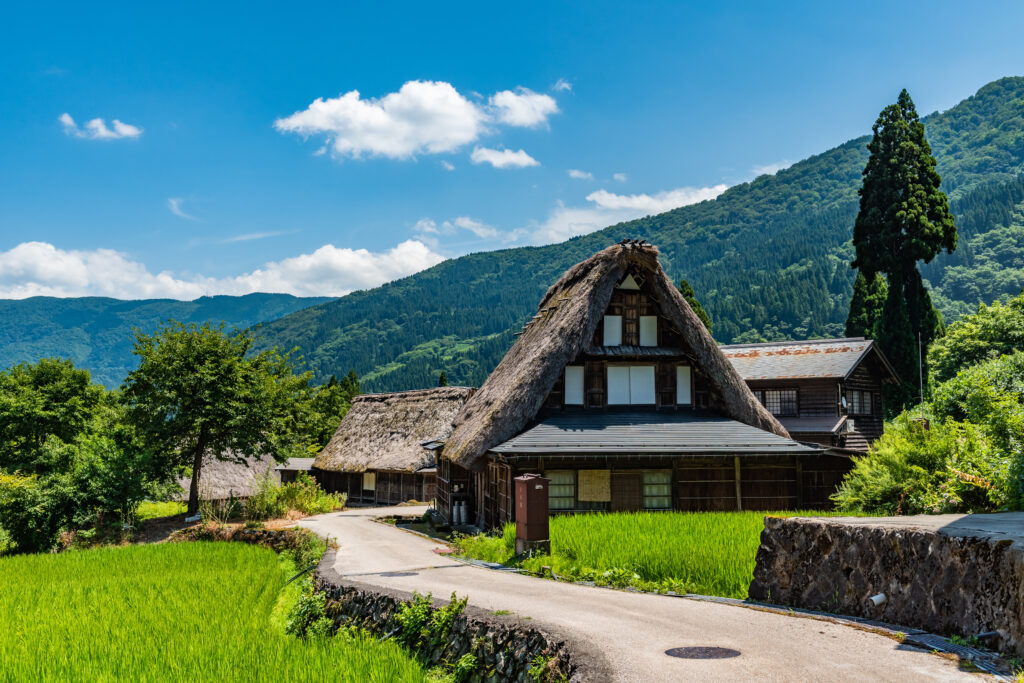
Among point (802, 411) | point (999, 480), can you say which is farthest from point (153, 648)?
point (802, 411)

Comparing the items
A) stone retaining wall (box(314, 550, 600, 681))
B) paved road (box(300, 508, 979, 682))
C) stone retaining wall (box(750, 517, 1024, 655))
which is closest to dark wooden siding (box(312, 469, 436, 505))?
paved road (box(300, 508, 979, 682))

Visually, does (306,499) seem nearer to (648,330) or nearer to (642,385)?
(642,385)

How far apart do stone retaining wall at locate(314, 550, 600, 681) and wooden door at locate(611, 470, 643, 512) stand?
9.42 metres

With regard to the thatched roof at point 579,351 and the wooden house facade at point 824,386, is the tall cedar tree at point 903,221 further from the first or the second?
the thatched roof at point 579,351

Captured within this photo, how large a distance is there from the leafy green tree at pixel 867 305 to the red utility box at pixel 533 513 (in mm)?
33704

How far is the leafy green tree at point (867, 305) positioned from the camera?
1682 inches

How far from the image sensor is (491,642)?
7.66 m

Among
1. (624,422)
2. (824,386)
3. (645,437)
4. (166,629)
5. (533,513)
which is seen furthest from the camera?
(824,386)

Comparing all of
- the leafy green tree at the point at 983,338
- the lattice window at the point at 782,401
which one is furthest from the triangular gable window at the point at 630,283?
the leafy green tree at the point at 983,338

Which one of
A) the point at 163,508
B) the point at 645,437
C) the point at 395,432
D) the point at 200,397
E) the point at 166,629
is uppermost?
the point at 200,397

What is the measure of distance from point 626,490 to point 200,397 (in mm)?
16280

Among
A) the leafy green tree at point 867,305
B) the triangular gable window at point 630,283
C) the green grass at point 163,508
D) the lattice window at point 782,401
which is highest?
the leafy green tree at point 867,305

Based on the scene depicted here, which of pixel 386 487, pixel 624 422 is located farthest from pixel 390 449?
pixel 624 422

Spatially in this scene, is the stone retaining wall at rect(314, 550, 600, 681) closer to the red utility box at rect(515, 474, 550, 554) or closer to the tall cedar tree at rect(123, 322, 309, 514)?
the red utility box at rect(515, 474, 550, 554)
